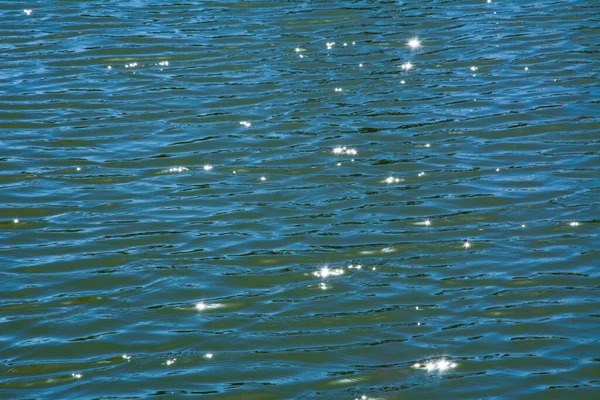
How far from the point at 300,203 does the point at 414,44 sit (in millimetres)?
4596

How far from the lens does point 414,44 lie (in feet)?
39.8

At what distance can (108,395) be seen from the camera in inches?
229

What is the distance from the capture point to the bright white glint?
12023 millimetres

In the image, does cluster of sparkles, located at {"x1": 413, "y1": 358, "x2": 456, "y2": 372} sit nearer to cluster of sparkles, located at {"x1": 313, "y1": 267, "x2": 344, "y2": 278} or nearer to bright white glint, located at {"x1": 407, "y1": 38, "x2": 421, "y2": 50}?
cluster of sparkles, located at {"x1": 313, "y1": 267, "x2": 344, "y2": 278}

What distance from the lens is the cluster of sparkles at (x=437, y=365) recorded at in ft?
19.8

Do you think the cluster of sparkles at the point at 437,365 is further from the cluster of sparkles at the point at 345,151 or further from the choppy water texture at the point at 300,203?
the cluster of sparkles at the point at 345,151

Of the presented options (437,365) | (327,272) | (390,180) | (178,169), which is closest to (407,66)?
(390,180)

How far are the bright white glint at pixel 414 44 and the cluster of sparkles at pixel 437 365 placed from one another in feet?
21.8

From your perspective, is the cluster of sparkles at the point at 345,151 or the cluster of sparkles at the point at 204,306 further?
the cluster of sparkles at the point at 345,151

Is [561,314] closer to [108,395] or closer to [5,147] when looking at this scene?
[108,395]

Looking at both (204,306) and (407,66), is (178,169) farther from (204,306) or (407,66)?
(407,66)

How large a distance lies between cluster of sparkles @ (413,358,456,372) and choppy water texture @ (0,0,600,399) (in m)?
0.02

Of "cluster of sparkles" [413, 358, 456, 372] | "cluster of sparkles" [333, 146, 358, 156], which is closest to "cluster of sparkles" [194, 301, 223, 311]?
"cluster of sparkles" [413, 358, 456, 372]

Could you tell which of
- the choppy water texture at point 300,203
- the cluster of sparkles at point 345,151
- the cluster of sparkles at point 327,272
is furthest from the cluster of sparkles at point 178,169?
the cluster of sparkles at point 327,272
